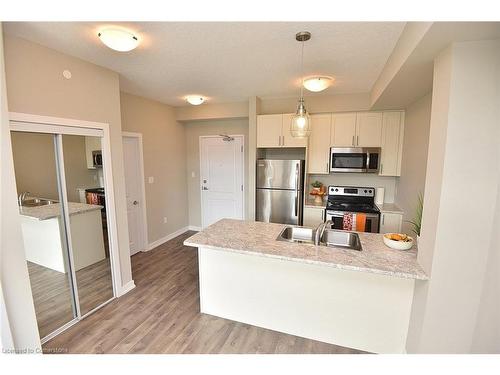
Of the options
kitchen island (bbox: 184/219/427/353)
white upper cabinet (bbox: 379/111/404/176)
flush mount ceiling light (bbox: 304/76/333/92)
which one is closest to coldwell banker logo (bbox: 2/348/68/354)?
kitchen island (bbox: 184/219/427/353)

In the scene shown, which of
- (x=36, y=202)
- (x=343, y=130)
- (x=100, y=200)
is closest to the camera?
(x=36, y=202)

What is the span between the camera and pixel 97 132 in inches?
94.0

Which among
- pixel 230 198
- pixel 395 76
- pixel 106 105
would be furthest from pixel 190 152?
pixel 395 76

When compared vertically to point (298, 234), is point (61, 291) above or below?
below

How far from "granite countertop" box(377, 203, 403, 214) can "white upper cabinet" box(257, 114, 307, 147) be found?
1.49 metres

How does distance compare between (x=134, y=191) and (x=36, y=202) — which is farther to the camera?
(x=134, y=191)

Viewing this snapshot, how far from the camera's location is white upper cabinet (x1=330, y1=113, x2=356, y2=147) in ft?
11.7

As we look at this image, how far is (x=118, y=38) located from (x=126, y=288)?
263 centimetres

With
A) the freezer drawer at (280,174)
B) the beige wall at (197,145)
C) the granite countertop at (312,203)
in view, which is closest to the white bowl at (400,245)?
the granite countertop at (312,203)

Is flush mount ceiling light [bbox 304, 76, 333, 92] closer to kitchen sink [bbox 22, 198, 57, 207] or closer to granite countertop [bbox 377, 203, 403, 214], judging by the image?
granite countertop [bbox 377, 203, 403, 214]

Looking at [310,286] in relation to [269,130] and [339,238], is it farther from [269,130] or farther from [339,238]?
[269,130]

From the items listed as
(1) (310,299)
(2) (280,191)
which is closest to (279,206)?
(2) (280,191)

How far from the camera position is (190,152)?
4.94 meters
